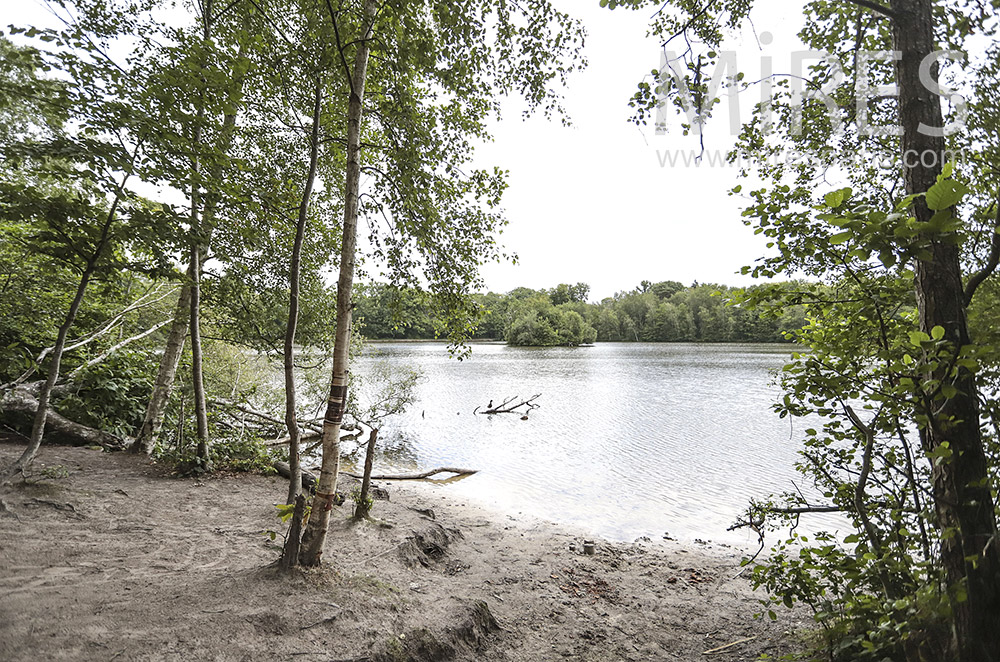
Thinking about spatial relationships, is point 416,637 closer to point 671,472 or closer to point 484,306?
point 484,306

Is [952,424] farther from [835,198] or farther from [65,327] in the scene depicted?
[65,327]

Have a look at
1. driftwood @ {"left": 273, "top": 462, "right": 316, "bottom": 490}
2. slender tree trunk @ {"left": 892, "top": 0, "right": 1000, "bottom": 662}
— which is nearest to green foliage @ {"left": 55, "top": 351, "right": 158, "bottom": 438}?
driftwood @ {"left": 273, "top": 462, "right": 316, "bottom": 490}

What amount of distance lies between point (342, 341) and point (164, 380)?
5.79 metres

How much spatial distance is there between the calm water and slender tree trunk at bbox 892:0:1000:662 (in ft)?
4.15

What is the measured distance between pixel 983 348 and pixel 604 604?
5263 millimetres

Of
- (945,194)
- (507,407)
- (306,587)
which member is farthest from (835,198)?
(507,407)

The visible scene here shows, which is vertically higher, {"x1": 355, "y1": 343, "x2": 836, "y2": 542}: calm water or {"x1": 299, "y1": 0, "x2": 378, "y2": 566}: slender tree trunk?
{"x1": 299, "y1": 0, "x2": 378, "y2": 566}: slender tree trunk

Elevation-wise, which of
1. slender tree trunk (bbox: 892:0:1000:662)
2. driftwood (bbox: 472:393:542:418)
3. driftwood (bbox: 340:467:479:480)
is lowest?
driftwood (bbox: 340:467:479:480)

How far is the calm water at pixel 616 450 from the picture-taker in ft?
34.3

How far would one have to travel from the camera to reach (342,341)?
4.45m

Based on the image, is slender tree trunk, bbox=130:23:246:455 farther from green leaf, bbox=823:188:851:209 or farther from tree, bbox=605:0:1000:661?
green leaf, bbox=823:188:851:209

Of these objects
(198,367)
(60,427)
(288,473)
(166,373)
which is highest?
(198,367)

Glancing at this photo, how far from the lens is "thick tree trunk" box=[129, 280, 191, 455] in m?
8.13

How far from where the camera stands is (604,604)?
5789 millimetres
